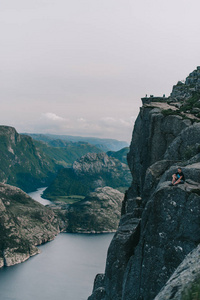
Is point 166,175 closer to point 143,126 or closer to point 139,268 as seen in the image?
point 139,268

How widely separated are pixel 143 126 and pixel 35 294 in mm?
162028

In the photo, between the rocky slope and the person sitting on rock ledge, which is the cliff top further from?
the person sitting on rock ledge

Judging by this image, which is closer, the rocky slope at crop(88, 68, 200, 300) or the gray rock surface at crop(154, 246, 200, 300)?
the gray rock surface at crop(154, 246, 200, 300)

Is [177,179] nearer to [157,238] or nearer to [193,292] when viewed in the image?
[157,238]

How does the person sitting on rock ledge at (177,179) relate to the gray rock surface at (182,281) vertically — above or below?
above

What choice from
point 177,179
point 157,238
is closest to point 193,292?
point 157,238

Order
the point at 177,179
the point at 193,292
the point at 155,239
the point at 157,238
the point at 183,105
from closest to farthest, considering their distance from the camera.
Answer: the point at 193,292, the point at 157,238, the point at 155,239, the point at 177,179, the point at 183,105

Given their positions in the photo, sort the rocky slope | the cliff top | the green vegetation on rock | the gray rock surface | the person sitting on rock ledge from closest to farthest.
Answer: the green vegetation on rock, the gray rock surface, the rocky slope, the person sitting on rock ledge, the cliff top

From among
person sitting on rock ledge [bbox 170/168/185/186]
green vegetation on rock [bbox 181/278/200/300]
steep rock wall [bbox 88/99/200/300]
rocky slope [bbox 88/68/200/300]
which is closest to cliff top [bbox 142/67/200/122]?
rocky slope [bbox 88/68/200/300]

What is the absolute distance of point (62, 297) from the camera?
181 m

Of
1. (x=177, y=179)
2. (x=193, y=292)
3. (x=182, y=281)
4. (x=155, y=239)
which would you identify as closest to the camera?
(x=193, y=292)

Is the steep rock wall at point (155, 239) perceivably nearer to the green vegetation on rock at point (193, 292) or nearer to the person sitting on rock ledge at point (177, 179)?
the person sitting on rock ledge at point (177, 179)

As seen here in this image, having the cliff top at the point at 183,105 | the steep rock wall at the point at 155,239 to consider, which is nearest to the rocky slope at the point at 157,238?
the steep rock wall at the point at 155,239

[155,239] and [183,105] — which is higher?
[183,105]
